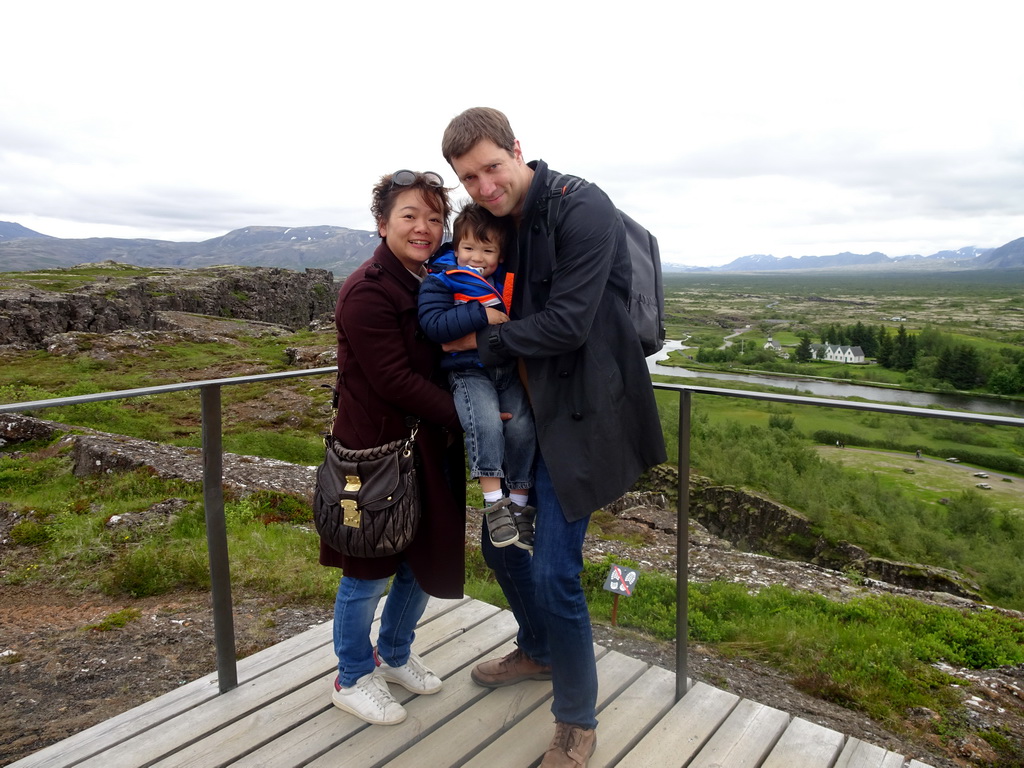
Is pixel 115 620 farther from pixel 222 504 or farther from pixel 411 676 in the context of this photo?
pixel 411 676

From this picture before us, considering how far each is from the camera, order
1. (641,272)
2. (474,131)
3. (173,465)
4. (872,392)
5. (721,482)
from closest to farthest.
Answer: (474,131) → (641,272) → (173,465) → (721,482) → (872,392)

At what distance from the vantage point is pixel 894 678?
469 cm

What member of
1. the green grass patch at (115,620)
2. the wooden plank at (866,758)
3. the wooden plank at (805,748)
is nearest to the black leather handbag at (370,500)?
the wooden plank at (805,748)

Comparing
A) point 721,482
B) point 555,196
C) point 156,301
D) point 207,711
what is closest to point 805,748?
point 555,196

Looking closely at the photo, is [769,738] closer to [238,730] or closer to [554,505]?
[554,505]

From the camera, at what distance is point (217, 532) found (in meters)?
2.82

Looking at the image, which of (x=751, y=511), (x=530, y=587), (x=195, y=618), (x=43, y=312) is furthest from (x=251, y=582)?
(x=43, y=312)

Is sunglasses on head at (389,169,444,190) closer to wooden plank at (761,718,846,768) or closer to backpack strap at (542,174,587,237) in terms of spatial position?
backpack strap at (542,174,587,237)

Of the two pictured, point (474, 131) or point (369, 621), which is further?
point (369, 621)

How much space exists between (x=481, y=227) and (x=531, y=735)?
208cm

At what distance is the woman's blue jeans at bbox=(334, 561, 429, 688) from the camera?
2.66 metres

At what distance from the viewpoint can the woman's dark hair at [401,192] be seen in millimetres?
2451

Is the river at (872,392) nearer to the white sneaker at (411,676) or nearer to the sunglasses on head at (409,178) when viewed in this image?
the white sneaker at (411,676)

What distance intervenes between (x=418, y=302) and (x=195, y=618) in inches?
159
